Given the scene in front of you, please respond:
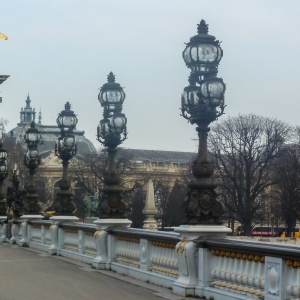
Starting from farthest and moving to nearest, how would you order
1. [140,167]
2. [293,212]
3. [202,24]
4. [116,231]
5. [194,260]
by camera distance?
[140,167], [293,212], [116,231], [202,24], [194,260]

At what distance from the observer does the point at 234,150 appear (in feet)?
229

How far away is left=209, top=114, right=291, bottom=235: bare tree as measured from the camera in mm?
68562

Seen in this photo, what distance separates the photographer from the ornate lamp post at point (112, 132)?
64.2ft

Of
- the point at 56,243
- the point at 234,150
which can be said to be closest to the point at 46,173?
the point at 234,150

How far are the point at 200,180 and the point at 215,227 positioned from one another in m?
0.87

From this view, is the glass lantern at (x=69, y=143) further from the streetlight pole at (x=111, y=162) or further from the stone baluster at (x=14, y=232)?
the stone baluster at (x=14, y=232)

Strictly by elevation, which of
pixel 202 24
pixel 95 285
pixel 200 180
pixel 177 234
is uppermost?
pixel 202 24

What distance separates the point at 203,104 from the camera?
14023 mm

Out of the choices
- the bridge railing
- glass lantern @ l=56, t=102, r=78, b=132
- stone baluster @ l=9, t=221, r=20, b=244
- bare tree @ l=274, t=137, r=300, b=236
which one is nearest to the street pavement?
the bridge railing

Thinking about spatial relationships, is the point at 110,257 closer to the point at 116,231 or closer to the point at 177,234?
the point at 116,231

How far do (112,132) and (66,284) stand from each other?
542 cm

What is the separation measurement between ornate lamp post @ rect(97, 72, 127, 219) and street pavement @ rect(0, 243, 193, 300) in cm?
163

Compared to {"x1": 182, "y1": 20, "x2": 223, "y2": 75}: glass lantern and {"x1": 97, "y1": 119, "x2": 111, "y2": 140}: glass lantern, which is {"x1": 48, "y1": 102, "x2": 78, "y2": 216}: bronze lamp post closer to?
Answer: {"x1": 97, "y1": 119, "x2": 111, "y2": 140}: glass lantern

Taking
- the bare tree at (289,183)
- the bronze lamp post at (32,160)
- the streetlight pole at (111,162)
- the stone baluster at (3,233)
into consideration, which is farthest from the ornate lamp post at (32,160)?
the bare tree at (289,183)
